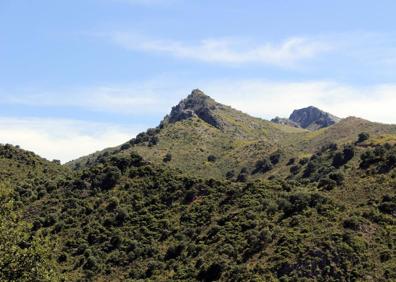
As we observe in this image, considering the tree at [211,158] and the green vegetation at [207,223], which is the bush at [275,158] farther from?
the green vegetation at [207,223]

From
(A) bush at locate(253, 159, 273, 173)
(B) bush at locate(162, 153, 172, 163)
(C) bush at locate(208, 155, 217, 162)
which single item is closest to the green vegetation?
(B) bush at locate(162, 153, 172, 163)

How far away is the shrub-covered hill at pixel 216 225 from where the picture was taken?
65.4m

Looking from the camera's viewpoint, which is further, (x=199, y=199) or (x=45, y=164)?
(x=45, y=164)

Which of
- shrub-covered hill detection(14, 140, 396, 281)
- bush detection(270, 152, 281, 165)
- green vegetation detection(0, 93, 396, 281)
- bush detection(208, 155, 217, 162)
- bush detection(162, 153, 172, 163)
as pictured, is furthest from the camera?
bush detection(208, 155, 217, 162)

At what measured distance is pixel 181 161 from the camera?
16725 centimetres

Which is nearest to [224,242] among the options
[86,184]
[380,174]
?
[380,174]

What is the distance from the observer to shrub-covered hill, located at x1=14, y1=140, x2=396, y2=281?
65.4 m

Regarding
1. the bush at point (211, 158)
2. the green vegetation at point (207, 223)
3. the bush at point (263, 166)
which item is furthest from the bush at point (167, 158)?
the green vegetation at point (207, 223)

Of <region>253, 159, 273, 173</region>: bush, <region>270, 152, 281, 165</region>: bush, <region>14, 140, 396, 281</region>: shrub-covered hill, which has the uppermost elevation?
<region>270, 152, 281, 165</region>: bush

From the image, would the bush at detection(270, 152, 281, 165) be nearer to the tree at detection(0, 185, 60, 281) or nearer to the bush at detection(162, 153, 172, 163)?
the bush at detection(162, 153, 172, 163)

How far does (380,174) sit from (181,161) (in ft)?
293

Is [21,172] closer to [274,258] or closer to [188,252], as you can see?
[188,252]

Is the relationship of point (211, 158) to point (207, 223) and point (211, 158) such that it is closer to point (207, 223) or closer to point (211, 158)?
point (211, 158)

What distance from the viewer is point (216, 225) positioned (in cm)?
8006
